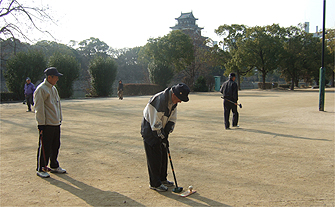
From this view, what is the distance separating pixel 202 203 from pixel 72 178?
217 cm

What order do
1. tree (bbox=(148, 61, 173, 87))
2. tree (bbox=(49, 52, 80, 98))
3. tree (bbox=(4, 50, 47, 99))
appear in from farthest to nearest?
tree (bbox=(148, 61, 173, 87)) → tree (bbox=(49, 52, 80, 98)) → tree (bbox=(4, 50, 47, 99))

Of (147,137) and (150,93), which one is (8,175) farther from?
(150,93)

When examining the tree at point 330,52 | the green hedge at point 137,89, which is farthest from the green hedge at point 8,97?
the tree at point 330,52

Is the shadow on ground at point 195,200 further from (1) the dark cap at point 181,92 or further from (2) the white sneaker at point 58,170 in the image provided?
(2) the white sneaker at point 58,170

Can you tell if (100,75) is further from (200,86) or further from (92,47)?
(92,47)

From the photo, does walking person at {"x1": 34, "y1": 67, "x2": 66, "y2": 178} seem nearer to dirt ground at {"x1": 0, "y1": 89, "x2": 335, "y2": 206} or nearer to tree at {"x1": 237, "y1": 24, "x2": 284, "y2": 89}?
dirt ground at {"x1": 0, "y1": 89, "x2": 335, "y2": 206}

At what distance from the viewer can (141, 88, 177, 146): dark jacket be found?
368 centimetres

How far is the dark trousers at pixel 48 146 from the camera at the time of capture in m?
4.58

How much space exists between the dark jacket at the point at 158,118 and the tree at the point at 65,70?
2616cm

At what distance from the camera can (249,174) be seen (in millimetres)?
4629

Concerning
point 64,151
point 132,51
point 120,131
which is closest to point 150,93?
point 120,131

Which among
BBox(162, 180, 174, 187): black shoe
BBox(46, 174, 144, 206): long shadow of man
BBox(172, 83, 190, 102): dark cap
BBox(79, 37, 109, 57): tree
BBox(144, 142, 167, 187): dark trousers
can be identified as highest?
BBox(79, 37, 109, 57): tree

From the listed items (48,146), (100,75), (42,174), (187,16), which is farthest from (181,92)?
(187,16)

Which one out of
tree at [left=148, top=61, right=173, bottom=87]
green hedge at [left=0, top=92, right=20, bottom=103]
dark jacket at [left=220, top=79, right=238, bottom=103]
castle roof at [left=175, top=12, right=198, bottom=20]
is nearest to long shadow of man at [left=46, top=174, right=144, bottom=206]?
dark jacket at [left=220, top=79, right=238, bottom=103]
